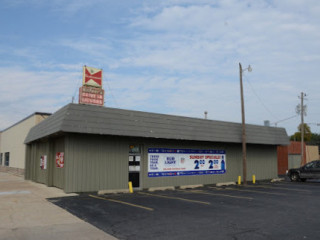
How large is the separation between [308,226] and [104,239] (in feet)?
18.5

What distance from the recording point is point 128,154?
18234 mm

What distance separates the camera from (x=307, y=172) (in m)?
25.6

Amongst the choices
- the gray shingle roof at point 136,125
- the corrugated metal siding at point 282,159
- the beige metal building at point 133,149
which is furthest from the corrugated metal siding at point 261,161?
the corrugated metal siding at point 282,159

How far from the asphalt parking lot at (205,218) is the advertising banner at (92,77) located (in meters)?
9.22

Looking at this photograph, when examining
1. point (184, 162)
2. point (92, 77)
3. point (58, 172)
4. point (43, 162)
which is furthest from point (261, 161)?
point (43, 162)

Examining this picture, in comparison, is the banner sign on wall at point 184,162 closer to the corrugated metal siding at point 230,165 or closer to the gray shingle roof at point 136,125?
the corrugated metal siding at point 230,165

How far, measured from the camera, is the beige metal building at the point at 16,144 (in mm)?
28664

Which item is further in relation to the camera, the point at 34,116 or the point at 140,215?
the point at 34,116

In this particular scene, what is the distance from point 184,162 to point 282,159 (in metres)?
20.9

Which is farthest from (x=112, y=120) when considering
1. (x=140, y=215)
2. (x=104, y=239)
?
(x=104, y=239)

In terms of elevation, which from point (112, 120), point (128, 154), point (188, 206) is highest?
point (112, 120)

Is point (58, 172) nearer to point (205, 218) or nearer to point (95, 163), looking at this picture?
point (95, 163)

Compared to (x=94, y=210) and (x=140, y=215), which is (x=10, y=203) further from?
(x=140, y=215)


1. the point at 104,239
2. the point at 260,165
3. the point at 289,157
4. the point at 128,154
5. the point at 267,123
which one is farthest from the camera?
the point at 289,157
